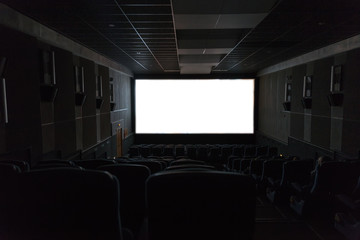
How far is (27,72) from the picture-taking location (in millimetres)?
4887

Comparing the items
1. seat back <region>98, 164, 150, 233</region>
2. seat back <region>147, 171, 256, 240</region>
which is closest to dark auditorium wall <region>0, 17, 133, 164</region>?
seat back <region>98, 164, 150, 233</region>

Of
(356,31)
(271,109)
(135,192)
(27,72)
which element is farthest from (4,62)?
(271,109)

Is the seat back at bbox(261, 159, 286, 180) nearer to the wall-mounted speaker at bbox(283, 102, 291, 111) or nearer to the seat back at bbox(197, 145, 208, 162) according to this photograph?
the seat back at bbox(197, 145, 208, 162)

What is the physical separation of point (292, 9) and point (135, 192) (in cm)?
434

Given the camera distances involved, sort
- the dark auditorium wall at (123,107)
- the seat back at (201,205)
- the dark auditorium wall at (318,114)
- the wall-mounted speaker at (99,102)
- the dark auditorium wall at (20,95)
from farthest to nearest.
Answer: the dark auditorium wall at (123,107)
the wall-mounted speaker at (99,102)
the dark auditorium wall at (318,114)
the dark auditorium wall at (20,95)
the seat back at (201,205)

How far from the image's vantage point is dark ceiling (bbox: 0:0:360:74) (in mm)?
4406

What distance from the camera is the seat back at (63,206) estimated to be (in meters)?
1.26

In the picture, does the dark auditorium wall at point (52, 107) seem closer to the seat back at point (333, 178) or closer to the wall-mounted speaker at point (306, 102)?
the seat back at point (333, 178)

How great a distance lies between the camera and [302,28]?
5.95 metres

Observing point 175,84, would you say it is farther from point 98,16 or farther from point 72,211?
point 72,211

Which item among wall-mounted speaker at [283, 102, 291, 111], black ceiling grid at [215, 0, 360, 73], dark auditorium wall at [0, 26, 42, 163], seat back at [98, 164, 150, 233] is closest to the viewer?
seat back at [98, 164, 150, 233]

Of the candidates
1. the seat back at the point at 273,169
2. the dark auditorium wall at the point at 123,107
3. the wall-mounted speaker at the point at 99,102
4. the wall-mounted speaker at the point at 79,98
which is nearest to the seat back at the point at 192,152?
the dark auditorium wall at the point at 123,107

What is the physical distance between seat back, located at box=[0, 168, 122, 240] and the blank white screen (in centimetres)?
1493

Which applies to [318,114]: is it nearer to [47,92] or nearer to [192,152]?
[192,152]
